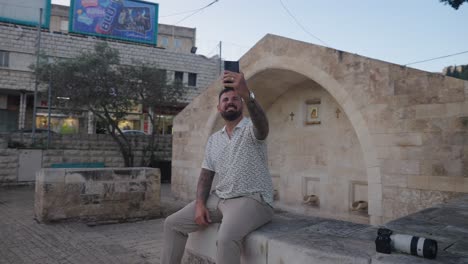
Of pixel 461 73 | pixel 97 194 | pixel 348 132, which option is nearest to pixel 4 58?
pixel 97 194

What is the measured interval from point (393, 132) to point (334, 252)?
14.5 ft

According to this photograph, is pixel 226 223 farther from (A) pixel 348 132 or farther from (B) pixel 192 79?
(B) pixel 192 79

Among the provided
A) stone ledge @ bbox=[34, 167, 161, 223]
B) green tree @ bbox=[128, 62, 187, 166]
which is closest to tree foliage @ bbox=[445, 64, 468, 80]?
stone ledge @ bbox=[34, 167, 161, 223]

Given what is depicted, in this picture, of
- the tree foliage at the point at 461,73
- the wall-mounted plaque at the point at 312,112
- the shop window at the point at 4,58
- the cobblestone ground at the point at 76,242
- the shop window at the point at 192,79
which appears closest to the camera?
the cobblestone ground at the point at 76,242

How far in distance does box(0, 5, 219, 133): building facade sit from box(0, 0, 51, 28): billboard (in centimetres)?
73

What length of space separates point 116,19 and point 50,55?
5.28 meters

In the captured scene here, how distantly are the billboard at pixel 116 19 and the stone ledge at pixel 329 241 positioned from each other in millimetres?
24685

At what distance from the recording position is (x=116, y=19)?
25125 mm

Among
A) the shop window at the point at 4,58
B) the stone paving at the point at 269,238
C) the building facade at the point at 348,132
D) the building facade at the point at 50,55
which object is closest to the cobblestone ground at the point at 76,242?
the stone paving at the point at 269,238

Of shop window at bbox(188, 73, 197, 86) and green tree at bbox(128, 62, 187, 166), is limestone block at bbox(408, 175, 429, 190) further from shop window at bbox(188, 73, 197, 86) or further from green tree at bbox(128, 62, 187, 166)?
shop window at bbox(188, 73, 197, 86)

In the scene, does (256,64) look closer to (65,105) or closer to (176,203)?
(176,203)

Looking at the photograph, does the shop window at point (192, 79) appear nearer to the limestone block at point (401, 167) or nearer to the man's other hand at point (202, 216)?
the limestone block at point (401, 167)

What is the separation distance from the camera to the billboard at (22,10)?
71.3 ft

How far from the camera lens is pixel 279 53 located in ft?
25.8
